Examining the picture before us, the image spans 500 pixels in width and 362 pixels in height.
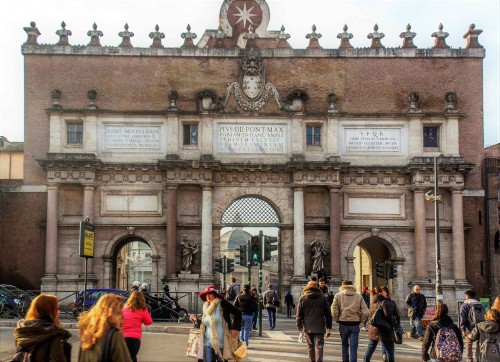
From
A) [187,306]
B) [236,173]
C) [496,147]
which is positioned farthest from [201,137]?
[496,147]

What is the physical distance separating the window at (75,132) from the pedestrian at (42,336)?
28.6 m

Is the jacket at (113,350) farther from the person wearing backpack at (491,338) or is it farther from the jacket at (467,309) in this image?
the jacket at (467,309)

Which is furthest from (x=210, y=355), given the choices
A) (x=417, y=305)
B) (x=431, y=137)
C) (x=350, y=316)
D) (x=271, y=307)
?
(x=431, y=137)

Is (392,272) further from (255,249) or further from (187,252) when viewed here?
(255,249)

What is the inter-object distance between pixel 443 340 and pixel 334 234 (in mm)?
23397

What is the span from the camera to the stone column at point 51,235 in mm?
33938

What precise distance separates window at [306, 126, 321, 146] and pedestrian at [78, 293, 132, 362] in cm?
2885

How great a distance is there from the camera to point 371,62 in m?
36.1

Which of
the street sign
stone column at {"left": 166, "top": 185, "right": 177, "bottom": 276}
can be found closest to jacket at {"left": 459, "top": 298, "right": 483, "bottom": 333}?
the street sign

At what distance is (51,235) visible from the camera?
34062mm

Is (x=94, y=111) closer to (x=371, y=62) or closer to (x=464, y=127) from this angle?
(x=371, y=62)

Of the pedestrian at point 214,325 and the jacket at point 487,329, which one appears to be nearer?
the jacket at point 487,329

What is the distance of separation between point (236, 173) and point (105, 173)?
603 centimetres

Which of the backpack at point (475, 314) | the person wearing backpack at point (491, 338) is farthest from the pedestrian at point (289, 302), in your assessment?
the person wearing backpack at point (491, 338)
